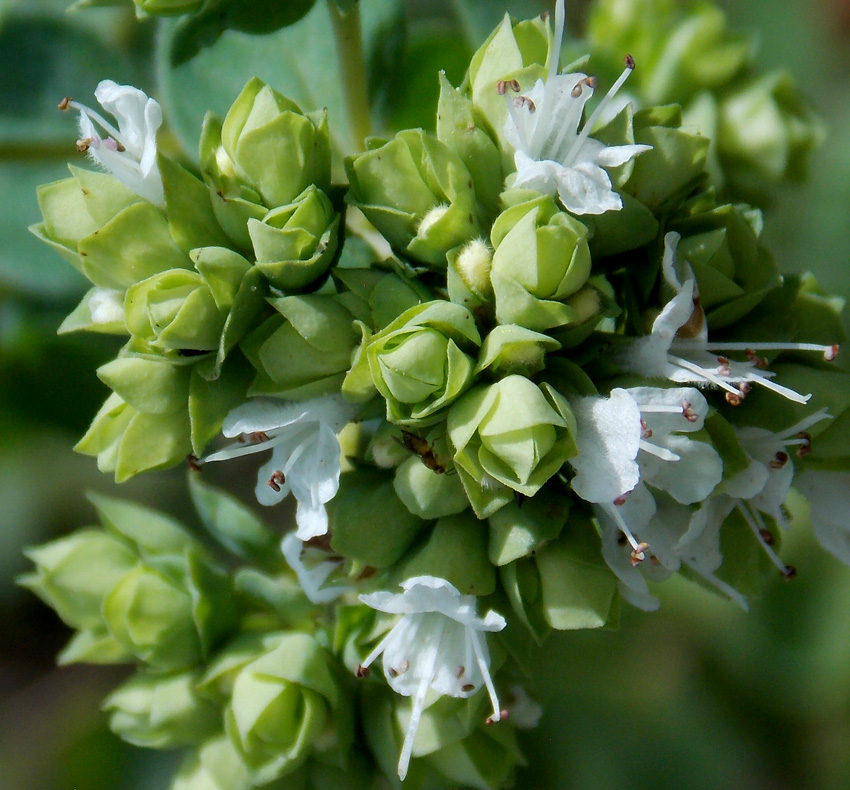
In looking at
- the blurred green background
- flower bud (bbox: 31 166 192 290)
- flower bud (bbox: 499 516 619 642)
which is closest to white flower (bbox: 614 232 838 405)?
flower bud (bbox: 499 516 619 642)

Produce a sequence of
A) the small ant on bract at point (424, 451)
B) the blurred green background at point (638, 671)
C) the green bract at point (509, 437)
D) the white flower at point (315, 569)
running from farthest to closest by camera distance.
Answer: the blurred green background at point (638, 671) < the white flower at point (315, 569) < the small ant on bract at point (424, 451) < the green bract at point (509, 437)

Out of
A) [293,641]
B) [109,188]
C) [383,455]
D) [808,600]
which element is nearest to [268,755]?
[293,641]

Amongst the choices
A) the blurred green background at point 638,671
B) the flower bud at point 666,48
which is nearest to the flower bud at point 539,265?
the flower bud at point 666,48

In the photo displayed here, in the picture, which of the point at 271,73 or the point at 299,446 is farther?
the point at 271,73

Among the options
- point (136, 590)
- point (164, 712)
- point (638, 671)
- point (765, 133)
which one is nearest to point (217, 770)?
point (164, 712)

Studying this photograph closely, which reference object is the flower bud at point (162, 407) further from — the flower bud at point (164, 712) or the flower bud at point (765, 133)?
the flower bud at point (765, 133)

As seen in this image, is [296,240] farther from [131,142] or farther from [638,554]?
[638,554]
